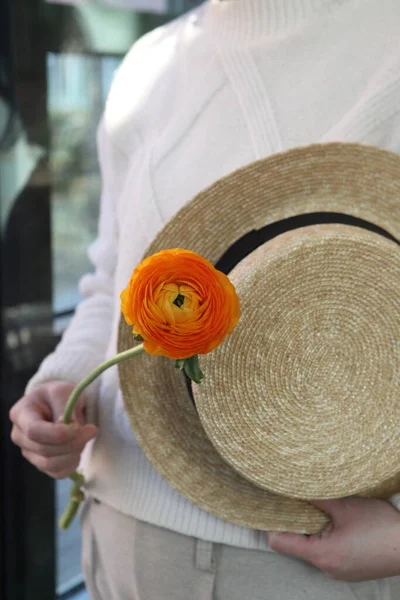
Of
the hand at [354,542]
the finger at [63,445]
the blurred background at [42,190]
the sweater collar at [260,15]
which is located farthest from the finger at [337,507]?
the blurred background at [42,190]

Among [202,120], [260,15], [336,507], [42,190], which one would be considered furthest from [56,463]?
[42,190]

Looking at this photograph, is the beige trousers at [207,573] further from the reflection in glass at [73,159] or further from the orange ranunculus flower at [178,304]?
the reflection in glass at [73,159]

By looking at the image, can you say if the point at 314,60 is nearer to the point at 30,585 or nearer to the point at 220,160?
the point at 220,160

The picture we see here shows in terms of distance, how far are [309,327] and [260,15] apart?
0.43 metres

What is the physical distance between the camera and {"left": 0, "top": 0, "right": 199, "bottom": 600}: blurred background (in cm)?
173

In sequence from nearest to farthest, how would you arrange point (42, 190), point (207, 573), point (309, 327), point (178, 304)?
point (178, 304)
point (309, 327)
point (207, 573)
point (42, 190)

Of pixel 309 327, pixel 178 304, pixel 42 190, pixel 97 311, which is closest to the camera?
pixel 178 304

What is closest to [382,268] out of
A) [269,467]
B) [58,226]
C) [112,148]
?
[269,467]

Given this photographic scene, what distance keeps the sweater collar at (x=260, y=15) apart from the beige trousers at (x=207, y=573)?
643 mm

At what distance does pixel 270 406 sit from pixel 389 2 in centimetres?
51

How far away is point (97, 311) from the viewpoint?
1.17 meters

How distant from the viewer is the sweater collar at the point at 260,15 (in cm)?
99

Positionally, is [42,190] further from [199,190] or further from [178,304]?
[178,304]

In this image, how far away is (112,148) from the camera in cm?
116
